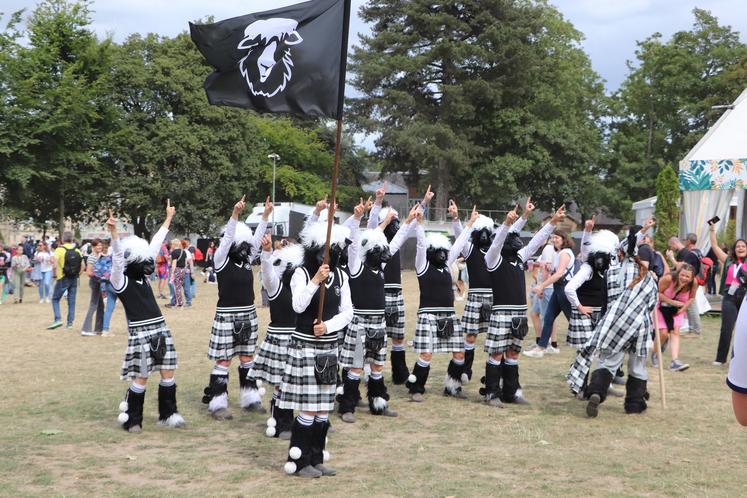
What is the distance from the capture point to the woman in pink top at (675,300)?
38.4 feet

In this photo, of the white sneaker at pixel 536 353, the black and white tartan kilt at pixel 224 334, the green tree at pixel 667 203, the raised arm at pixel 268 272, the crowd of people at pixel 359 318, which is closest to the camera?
the crowd of people at pixel 359 318

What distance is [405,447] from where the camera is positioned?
24.4 feet

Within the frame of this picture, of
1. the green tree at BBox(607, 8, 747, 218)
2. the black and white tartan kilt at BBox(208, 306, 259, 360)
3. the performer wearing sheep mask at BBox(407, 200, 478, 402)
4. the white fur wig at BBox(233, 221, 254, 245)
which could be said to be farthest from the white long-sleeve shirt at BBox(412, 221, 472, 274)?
the green tree at BBox(607, 8, 747, 218)

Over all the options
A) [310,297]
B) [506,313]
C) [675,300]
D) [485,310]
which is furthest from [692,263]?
[310,297]

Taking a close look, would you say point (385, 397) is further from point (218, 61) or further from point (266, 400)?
point (218, 61)

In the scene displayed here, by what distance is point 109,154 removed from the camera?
44875 millimetres

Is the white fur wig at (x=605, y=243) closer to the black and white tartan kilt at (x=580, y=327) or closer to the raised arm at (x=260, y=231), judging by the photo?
the black and white tartan kilt at (x=580, y=327)

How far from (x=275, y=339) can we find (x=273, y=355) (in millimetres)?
182

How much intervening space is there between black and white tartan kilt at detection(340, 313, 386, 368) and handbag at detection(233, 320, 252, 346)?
111cm

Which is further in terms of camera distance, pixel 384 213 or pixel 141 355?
pixel 384 213

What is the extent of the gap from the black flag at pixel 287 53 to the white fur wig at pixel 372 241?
7.30 ft

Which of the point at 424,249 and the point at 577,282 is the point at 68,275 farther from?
the point at 577,282

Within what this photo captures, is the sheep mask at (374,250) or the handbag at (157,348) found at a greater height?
the sheep mask at (374,250)

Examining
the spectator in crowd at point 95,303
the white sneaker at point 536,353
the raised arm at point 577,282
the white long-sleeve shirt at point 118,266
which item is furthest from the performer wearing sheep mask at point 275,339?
the spectator in crowd at point 95,303
